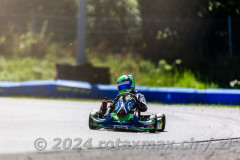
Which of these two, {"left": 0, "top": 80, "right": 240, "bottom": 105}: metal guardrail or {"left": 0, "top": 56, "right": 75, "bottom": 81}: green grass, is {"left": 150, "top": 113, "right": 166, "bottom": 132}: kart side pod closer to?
{"left": 0, "top": 80, "right": 240, "bottom": 105}: metal guardrail

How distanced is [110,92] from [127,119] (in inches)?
291

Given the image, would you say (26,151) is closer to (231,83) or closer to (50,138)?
(50,138)

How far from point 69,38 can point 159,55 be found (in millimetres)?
6294

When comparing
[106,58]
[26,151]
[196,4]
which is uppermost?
[196,4]

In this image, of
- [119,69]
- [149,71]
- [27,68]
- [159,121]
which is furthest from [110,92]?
[27,68]

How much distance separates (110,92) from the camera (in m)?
17.5

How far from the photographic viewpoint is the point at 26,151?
8039 mm

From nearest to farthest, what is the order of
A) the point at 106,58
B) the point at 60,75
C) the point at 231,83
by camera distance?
the point at 231,83, the point at 60,75, the point at 106,58

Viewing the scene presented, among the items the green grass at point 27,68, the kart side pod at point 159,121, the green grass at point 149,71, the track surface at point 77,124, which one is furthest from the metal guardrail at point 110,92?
the kart side pod at point 159,121

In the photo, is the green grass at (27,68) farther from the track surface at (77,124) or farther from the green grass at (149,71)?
the track surface at (77,124)

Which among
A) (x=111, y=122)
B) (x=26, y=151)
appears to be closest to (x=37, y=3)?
(x=111, y=122)

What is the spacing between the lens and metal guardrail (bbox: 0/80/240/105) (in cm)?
1658

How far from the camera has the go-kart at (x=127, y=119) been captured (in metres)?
10.1

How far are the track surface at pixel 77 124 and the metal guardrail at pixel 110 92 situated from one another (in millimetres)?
971
